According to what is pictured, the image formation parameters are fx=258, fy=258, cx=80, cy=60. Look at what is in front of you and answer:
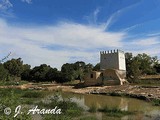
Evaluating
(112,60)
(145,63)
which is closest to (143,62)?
(145,63)

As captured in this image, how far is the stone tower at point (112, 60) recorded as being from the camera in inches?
2024

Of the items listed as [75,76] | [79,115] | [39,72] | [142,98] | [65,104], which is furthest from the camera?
[39,72]

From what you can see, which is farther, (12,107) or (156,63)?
(156,63)

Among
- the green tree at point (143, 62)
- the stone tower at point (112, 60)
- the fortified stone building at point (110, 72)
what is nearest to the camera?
the fortified stone building at point (110, 72)

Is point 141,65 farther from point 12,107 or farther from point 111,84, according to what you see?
point 12,107

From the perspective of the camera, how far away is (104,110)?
19203 mm

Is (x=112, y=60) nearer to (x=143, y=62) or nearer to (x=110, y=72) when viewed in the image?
(x=110, y=72)

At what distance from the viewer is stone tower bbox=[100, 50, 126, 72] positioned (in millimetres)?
51406

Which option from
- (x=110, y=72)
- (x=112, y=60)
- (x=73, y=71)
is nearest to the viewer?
(x=110, y=72)

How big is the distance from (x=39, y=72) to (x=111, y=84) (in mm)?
25301

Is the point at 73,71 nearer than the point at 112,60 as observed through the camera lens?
No

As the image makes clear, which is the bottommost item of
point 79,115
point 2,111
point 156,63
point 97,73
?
point 79,115

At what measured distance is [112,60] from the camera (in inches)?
2047

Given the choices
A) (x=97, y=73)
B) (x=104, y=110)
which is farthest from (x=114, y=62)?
(x=104, y=110)
